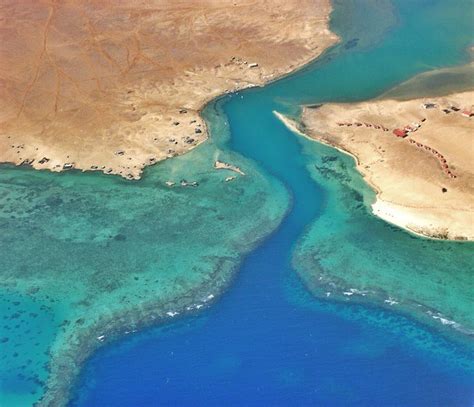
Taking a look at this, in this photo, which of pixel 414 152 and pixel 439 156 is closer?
pixel 439 156

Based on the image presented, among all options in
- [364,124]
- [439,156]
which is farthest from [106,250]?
[439,156]

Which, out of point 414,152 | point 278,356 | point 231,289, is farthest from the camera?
point 414,152

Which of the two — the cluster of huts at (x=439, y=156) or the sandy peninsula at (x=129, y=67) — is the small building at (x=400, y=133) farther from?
the sandy peninsula at (x=129, y=67)

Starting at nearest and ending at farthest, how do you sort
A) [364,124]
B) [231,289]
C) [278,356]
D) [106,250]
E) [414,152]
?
[278,356] → [231,289] → [106,250] → [414,152] → [364,124]

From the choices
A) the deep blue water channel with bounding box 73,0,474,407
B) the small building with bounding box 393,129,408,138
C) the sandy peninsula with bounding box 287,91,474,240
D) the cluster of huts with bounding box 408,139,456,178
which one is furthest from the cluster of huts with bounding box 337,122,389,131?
the deep blue water channel with bounding box 73,0,474,407

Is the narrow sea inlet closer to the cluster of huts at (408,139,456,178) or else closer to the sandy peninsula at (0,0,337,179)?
the sandy peninsula at (0,0,337,179)

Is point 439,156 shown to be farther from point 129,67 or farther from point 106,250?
point 129,67
